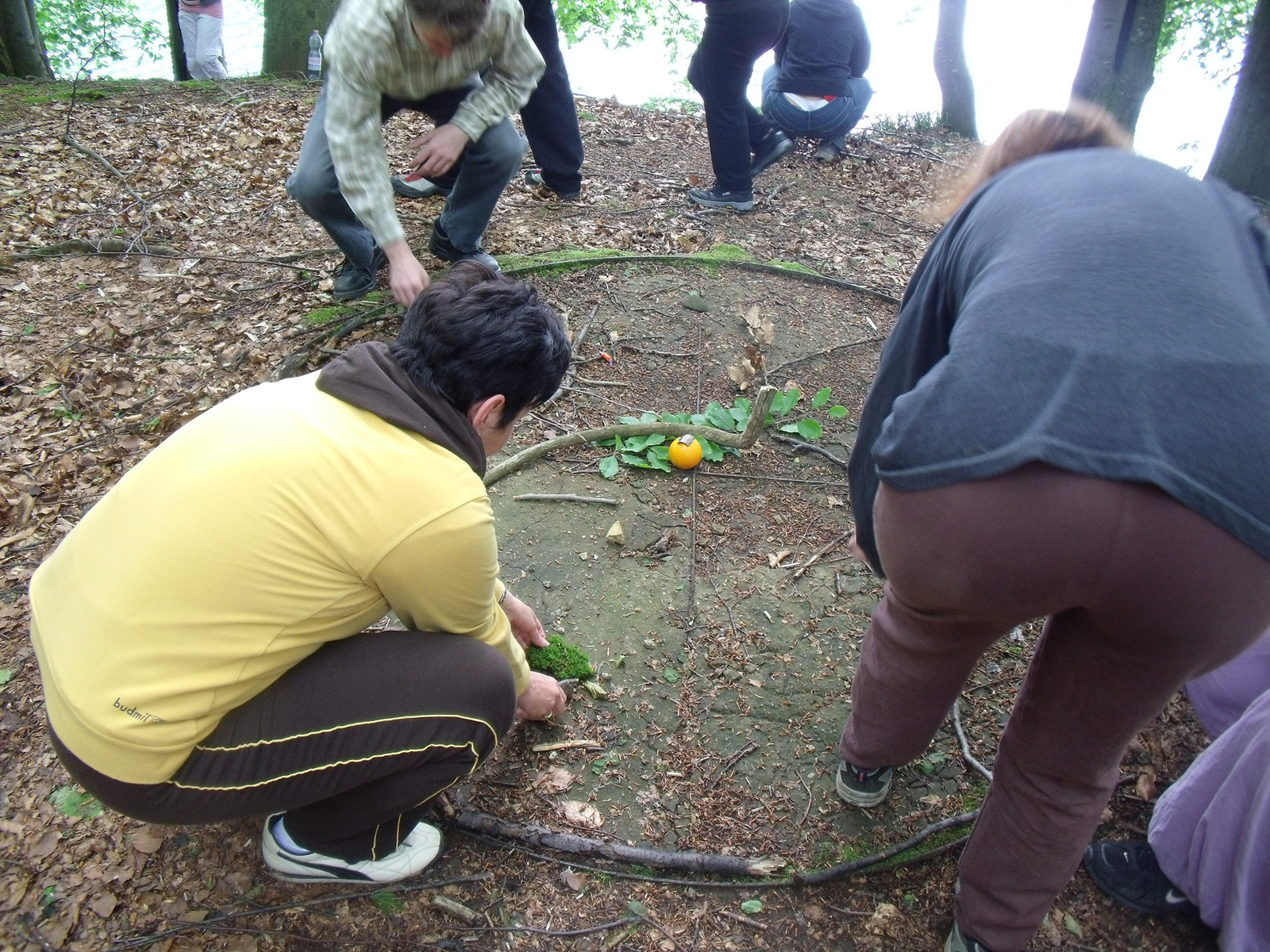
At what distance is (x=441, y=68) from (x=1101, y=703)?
3533mm

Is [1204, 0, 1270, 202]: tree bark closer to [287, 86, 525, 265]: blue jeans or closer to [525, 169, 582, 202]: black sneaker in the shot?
[525, 169, 582, 202]: black sneaker

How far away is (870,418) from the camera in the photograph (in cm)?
173

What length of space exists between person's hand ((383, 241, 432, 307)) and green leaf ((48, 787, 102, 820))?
1858mm

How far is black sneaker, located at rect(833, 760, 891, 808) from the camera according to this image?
211 centimetres

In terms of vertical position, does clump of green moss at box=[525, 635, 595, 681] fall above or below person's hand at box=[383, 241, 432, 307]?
below

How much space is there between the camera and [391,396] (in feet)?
5.05

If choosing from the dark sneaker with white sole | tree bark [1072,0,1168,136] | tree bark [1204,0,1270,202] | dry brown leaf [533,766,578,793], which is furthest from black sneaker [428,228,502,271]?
tree bark [1204,0,1270,202]

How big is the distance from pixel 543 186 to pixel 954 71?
595cm

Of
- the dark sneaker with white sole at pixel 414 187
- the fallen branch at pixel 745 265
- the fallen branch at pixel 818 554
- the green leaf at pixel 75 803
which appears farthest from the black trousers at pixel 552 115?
the green leaf at pixel 75 803

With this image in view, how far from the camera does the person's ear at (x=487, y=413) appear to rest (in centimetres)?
167

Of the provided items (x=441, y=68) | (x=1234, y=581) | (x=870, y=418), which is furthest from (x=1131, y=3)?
(x=1234, y=581)

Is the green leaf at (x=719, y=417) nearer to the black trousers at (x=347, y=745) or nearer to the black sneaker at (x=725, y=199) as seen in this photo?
the black trousers at (x=347, y=745)

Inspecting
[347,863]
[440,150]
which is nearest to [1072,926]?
[347,863]

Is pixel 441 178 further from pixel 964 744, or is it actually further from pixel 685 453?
pixel 964 744
